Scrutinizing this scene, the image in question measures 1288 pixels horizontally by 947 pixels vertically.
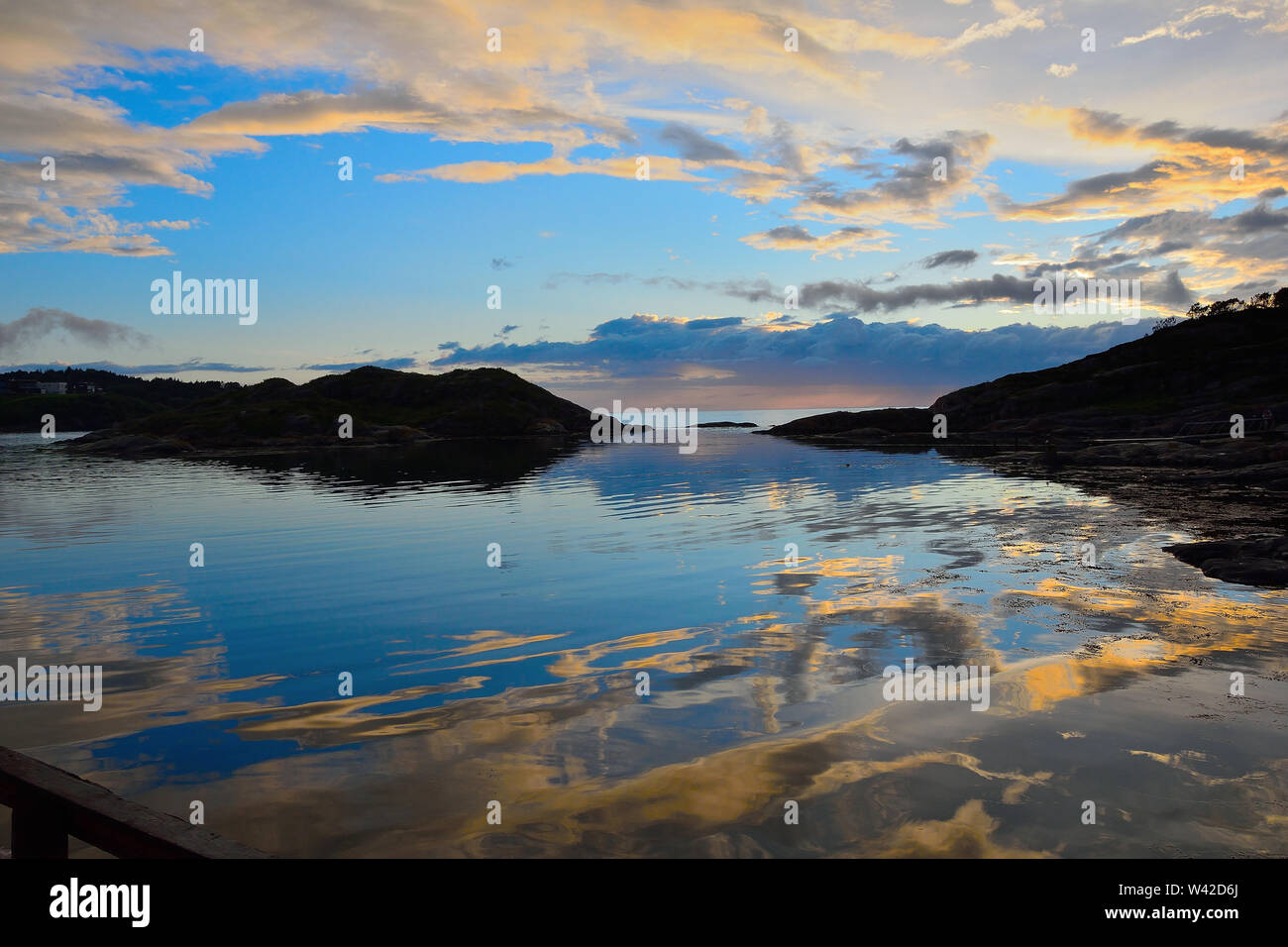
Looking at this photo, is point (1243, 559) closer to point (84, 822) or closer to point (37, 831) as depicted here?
point (84, 822)

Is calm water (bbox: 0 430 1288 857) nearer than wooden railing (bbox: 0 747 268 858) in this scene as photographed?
No

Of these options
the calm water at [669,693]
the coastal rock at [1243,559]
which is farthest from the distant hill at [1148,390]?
the calm water at [669,693]

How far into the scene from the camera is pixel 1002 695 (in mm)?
13898

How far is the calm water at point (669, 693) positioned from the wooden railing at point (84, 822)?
351 cm

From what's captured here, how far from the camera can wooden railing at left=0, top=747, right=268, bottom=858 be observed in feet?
16.8

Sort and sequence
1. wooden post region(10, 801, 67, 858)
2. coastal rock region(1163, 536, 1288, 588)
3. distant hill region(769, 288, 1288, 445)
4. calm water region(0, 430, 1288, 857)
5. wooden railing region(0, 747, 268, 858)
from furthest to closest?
distant hill region(769, 288, 1288, 445) → coastal rock region(1163, 536, 1288, 588) → calm water region(0, 430, 1288, 857) → wooden post region(10, 801, 67, 858) → wooden railing region(0, 747, 268, 858)

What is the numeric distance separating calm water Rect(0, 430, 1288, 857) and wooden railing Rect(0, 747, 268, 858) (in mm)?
3508

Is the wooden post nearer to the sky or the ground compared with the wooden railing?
nearer to the ground

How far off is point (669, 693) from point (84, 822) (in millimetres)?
10119

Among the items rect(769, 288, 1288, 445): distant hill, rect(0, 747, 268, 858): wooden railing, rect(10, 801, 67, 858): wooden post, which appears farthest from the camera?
rect(769, 288, 1288, 445): distant hill

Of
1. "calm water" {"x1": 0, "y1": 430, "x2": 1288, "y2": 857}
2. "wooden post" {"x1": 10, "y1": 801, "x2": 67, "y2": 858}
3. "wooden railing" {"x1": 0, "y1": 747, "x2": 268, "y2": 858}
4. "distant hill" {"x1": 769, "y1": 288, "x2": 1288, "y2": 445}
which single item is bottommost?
"calm water" {"x1": 0, "y1": 430, "x2": 1288, "y2": 857}

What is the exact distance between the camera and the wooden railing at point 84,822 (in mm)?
5129

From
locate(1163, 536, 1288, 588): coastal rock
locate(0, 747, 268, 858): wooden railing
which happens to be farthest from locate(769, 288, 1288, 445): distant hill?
locate(0, 747, 268, 858): wooden railing

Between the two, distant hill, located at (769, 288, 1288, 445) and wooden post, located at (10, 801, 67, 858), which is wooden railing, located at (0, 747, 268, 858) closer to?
wooden post, located at (10, 801, 67, 858)
